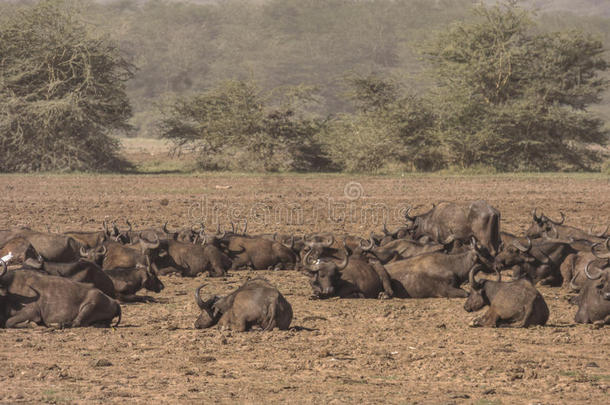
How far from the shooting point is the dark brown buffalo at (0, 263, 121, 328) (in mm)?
8367

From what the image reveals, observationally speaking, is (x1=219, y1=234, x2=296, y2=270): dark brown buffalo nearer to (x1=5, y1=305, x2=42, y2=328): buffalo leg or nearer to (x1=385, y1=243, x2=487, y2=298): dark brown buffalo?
(x1=385, y1=243, x2=487, y2=298): dark brown buffalo

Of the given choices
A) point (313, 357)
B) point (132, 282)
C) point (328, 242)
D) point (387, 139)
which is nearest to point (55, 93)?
point (387, 139)

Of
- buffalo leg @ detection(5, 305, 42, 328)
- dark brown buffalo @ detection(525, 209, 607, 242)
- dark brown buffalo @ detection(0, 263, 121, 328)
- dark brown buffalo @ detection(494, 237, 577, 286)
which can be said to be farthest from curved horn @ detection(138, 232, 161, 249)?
dark brown buffalo @ detection(525, 209, 607, 242)

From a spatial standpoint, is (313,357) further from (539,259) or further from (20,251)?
(539,259)

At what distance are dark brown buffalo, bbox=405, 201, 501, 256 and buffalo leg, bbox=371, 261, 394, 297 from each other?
8.02 ft

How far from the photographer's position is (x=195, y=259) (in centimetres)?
1233

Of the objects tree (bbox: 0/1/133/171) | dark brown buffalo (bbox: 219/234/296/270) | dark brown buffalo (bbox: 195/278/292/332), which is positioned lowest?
dark brown buffalo (bbox: 219/234/296/270)

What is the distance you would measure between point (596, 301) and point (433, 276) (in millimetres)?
2329

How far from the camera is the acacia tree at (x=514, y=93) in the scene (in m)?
34.9

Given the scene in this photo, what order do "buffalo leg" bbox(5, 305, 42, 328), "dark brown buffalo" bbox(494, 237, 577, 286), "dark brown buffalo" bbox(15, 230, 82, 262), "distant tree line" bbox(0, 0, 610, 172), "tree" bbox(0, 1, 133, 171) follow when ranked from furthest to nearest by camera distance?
"distant tree line" bbox(0, 0, 610, 172) → "tree" bbox(0, 1, 133, 171) → "dark brown buffalo" bbox(494, 237, 577, 286) → "dark brown buffalo" bbox(15, 230, 82, 262) → "buffalo leg" bbox(5, 305, 42, 328)

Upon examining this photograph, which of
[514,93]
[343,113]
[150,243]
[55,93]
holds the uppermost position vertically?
[55,93]

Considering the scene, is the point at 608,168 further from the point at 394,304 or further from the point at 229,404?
the point at 229,404

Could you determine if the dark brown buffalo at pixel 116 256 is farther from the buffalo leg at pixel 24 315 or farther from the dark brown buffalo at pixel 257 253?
the buffalo leg at pixel 24 315

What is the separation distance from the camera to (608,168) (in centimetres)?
3559
